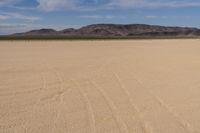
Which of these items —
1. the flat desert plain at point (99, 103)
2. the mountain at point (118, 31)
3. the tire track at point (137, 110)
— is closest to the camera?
the tire track at point (137, 110)

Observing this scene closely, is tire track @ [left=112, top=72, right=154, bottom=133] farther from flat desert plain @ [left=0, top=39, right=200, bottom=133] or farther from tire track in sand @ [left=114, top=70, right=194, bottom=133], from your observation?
tire track in sand @ [left=114, top=70, right=194, bottom=133]

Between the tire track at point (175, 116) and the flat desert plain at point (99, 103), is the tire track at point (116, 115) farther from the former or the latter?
the tire track at point (175, 116)

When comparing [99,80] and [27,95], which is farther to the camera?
[99,80]

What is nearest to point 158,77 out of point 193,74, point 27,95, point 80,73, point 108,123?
point 193,74

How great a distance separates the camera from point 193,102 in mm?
5395

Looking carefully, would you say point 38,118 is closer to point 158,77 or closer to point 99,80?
point 99,80

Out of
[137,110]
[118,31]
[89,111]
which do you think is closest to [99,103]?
[89,111]

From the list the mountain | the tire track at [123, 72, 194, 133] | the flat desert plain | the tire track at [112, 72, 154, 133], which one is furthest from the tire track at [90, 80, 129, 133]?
the mountain

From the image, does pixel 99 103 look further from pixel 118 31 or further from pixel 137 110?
pixel 118 31

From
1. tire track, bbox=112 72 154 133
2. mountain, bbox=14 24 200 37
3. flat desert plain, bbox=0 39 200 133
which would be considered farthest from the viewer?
mountain, bbox=14 24 200 37

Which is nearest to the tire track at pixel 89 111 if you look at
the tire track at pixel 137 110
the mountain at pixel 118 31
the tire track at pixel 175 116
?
the tire track at pixel 137 110

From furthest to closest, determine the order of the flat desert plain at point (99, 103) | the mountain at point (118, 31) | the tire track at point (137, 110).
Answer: the mountain at point (118, 31), the flat desert plain at point (99, 103), the tire track at point (137, 110)

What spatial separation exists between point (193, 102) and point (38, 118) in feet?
8.60

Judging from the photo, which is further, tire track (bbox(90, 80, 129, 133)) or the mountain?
the mountain
